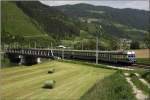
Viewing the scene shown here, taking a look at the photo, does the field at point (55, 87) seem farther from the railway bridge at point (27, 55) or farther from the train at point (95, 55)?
the railway bridge at point (27, 55)

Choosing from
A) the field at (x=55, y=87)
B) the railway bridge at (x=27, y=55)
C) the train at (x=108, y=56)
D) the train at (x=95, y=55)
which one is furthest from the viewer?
the railway bridge at (x=27, y=55)

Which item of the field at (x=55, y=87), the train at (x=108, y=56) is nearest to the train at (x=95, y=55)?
the train at (x=108, y=56)

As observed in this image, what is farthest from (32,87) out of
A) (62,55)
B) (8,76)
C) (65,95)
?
(62,55)

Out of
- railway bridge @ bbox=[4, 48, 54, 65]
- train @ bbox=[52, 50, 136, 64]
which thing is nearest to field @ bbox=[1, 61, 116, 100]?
train @ bbox=[52, 50, 136, 64]

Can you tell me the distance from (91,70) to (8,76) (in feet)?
60.3

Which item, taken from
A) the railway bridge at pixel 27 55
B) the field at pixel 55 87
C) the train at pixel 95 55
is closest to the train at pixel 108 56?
the train at pixel 95 55

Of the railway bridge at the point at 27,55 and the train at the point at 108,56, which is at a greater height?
the train at the point at 108,56

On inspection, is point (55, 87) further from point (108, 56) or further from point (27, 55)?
point (27, 55)

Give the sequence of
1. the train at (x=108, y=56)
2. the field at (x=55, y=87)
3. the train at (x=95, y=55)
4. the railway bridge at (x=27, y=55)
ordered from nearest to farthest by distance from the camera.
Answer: the field at (x=55, y=87), the train at (x=108, y=56), the train at (x=95, y=55), the railway bridge at (x=27, y=55)

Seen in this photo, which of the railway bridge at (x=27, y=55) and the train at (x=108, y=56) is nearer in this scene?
the train at (x=108, y=56)

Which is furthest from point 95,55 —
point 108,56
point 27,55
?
point 27,55

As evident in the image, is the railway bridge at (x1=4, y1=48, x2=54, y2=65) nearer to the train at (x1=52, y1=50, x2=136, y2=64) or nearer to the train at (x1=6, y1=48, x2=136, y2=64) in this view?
the train at (x1=6, y1=48, x2=136, y2=64)

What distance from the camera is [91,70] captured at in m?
81.4

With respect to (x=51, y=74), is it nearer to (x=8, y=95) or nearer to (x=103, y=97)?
(x=8, y=95)
